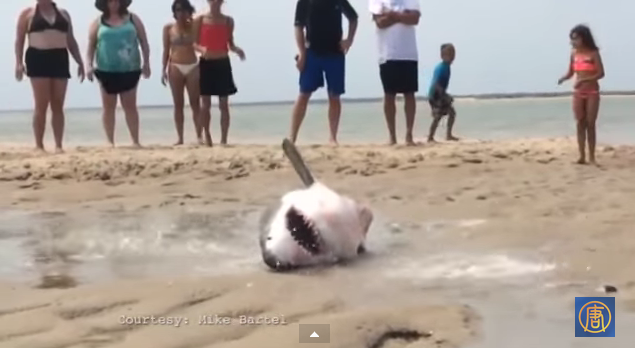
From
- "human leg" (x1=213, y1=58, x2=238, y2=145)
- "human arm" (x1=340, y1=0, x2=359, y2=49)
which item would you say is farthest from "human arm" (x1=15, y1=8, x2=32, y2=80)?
"human arm" (x1=340, y1=0, x2=359, y2=49)

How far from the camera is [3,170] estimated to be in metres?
7.43

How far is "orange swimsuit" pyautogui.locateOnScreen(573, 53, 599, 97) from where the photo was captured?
25.1ft

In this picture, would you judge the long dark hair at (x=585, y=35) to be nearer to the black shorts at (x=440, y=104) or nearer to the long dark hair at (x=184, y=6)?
the long dark hair at (x=184, y=6)

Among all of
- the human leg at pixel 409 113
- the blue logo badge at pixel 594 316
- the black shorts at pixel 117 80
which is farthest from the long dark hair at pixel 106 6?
the blue logo badge at pixel 594 316

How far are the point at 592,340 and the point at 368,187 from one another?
3.55 metres

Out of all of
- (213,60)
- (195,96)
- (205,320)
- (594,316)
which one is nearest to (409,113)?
(213,60)

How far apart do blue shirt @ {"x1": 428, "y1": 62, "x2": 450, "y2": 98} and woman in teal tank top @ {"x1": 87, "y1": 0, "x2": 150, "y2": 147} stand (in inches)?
174

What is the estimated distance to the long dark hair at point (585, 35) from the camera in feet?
25.0

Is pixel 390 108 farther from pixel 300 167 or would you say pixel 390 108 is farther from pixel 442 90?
pixel 300 167

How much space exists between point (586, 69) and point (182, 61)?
3.84 m

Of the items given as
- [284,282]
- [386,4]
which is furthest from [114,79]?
[284,282]

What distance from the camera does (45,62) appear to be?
860 centimetres

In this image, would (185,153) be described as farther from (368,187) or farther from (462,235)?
(462,235)

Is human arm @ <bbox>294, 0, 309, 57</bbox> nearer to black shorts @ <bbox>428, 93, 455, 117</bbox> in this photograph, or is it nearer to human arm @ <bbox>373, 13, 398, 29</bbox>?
human arm @ <bbox>373, 13, 398, 29</bbox>
